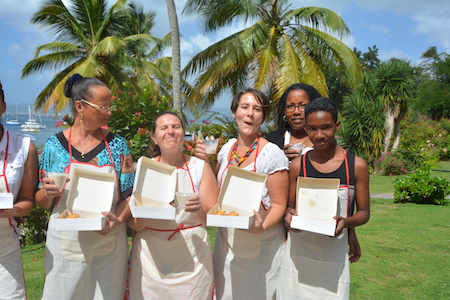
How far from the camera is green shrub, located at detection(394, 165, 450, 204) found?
11.1 meters

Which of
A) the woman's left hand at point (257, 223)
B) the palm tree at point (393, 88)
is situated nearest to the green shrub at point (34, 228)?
the woman's left hand at point (257, 223)

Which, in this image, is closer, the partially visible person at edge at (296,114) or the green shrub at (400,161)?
the partially visible person at edge at (296,114)

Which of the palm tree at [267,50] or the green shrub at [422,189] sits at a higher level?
the palm tree at [267,50]

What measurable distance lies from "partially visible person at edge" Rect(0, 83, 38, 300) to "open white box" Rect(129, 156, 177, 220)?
0.83 meters

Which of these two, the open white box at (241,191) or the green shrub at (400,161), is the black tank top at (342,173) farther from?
the green shrub at (400,161)

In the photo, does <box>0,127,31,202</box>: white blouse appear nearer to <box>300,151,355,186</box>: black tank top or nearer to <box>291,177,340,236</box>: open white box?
<box>291,177,340,236</box>: open white box

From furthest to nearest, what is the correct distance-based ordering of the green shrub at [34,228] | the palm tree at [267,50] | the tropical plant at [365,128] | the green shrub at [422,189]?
1. the tropical plant at [365,128]
2. the palm tree at [267,50]
3. the green shrub at [422,189]
4. the green shrub at [34,228]

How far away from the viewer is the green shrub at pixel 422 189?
11078 mm

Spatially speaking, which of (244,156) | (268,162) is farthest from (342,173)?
(244,156)

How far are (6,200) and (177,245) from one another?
1.18 m

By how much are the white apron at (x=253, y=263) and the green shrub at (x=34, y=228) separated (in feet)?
19.5

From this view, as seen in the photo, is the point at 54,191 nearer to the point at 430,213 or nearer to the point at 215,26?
the point at 430,213

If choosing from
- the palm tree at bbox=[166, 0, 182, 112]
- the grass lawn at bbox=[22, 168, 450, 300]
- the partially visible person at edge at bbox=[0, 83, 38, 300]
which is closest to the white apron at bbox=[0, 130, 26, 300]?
the partially visible person at edge at bbox=[0, 83, 38, 300]

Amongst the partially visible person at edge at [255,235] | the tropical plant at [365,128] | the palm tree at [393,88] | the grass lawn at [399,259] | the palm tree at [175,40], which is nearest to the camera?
the partially visible person at edge at [255,235]
